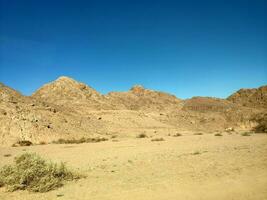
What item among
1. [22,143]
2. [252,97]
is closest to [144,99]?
[252,97]

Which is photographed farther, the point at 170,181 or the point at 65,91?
the point at 65,91

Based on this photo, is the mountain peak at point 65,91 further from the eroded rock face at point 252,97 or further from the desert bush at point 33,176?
the eroded rock face at point 252,97

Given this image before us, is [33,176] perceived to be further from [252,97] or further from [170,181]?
[252,97]

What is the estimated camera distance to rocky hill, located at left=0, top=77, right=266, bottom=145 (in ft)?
106

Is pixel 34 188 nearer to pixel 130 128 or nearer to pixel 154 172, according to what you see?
pixel 154 172

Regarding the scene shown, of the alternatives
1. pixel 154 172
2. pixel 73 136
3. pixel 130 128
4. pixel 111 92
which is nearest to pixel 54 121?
pixel 73 136

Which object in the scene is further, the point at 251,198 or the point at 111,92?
the point at 111,92

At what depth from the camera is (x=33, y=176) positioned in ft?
32.8

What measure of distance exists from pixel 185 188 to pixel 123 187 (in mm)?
1876

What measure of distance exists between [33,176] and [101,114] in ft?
123

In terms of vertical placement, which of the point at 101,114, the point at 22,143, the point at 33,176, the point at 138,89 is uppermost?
the point at 138,89

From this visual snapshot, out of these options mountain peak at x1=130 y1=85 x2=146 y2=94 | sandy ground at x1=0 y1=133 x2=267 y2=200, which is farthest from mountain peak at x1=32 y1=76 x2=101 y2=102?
sandy ground at x1=0 y1=133 x2=267 y2=200

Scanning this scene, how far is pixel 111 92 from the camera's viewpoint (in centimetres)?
7612

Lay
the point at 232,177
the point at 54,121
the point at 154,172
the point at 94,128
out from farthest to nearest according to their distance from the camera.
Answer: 1. the point at 94,128
2. the point at 54,121
3. the point at 154,172
4. the point at 232,177
